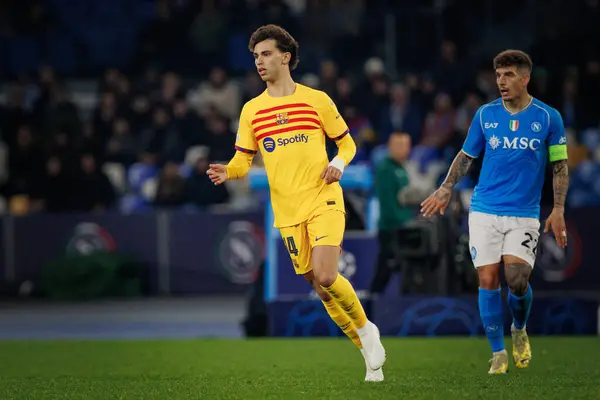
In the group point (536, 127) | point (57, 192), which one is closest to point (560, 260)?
point (57, 192)

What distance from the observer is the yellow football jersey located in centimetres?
854

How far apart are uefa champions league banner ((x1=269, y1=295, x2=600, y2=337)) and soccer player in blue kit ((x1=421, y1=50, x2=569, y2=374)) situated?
3.75m

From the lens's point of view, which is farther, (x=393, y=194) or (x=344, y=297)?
(x=393, y=194)

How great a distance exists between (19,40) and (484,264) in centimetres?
1626

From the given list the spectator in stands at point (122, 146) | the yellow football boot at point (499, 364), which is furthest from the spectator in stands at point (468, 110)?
the yellow football boot at point (499, 364)

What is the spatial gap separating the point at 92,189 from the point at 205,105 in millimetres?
2398

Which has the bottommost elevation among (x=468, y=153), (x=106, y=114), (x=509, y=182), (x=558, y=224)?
(x=558, y=224)

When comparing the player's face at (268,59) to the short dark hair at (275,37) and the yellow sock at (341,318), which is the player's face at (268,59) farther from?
the yellow sock at (341,318)

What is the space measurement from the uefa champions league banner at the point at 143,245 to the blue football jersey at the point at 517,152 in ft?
35.3

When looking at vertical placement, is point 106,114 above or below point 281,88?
above

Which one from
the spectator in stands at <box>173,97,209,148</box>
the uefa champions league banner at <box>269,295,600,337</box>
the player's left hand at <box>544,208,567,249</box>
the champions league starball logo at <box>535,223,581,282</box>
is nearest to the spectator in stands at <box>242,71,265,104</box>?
the spectator in stands at <box>173,97,209,148</box>

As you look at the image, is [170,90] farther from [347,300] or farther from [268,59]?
[347,300]

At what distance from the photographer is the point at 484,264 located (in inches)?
354

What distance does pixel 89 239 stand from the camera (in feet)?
64.3
